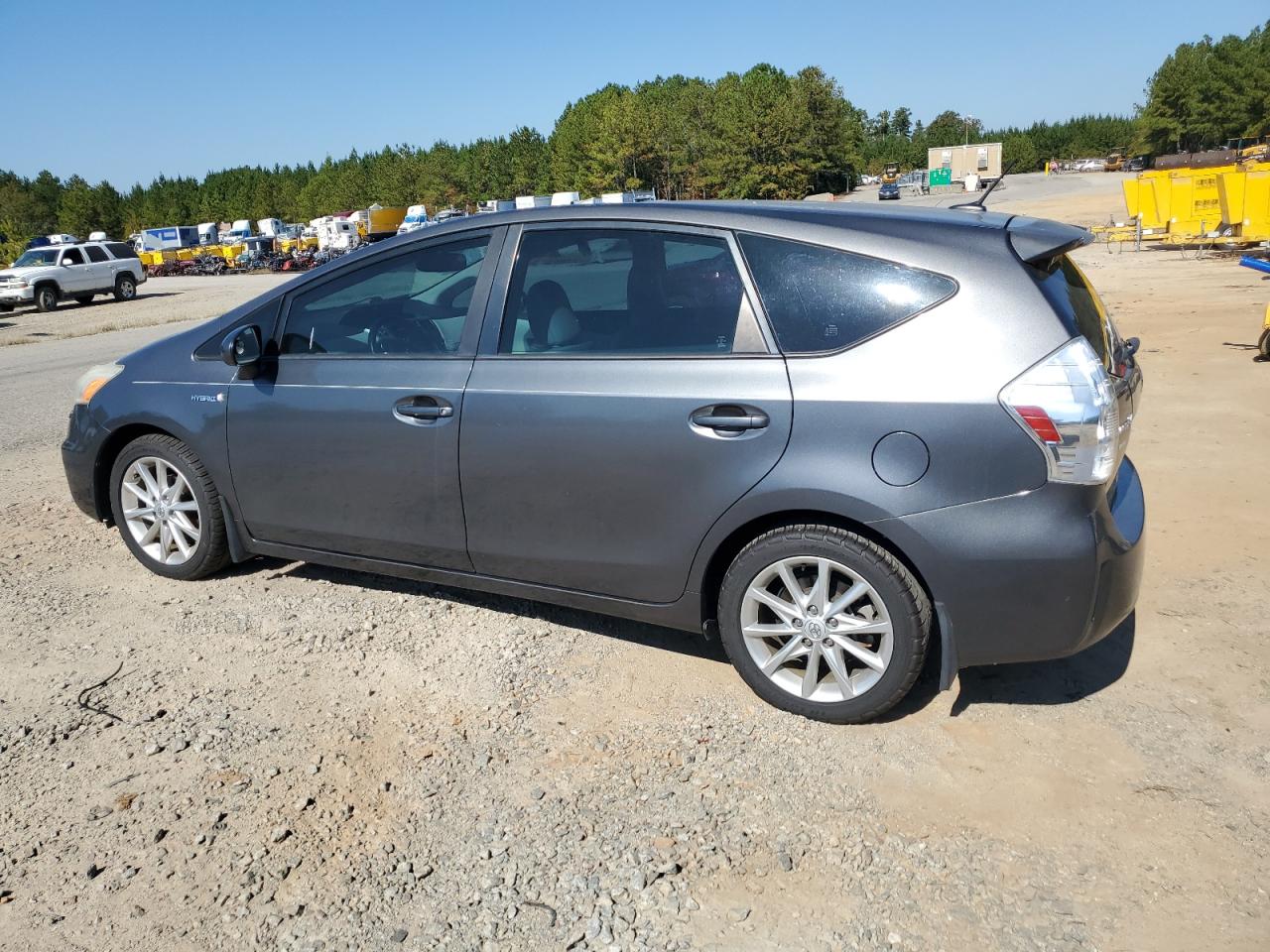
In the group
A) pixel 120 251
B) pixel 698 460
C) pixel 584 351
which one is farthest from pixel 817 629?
pixel 120 251

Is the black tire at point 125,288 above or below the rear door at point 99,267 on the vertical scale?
below

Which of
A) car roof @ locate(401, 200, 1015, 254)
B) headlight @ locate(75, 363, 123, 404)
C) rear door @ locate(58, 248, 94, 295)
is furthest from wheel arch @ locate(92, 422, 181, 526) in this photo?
rear door @ locate(58, 248, 94, 295)

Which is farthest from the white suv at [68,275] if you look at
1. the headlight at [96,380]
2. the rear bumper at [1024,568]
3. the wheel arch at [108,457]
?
the rear bumper at [1024,568]

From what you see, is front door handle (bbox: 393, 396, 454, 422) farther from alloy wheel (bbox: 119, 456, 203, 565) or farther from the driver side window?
alloy wheel (bbox: 119, 456, 203, 565)

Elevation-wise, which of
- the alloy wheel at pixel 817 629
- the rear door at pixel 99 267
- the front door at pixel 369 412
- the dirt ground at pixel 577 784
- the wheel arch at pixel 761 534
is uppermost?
the rear door at pixel 99 267

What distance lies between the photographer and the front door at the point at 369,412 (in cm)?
398

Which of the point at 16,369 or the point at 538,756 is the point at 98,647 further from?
the point at 16,369

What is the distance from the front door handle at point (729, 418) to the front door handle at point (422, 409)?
3.39ft

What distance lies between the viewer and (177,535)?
4859 millimetres

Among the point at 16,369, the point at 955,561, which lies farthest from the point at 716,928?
the point at 16,369

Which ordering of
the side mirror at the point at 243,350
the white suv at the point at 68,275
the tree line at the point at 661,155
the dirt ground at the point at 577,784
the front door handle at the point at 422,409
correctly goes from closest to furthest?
the dirt ground at the point at 577,784 < the front door handle at the point at 422,409 < the side mirror at the point at 243,350 < the white suv at the point at 68,275 < the tree line at the point at 661,155

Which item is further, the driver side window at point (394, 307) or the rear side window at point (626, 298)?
the driver side window at point (394, 307)

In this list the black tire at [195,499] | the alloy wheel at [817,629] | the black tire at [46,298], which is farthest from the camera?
the black tire at [46,298]

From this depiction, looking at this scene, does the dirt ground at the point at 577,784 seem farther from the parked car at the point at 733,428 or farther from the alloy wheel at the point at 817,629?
the parked car at the point at 733,428
